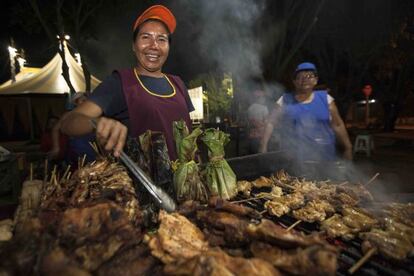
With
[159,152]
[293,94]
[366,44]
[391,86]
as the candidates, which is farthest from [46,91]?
[391,86]

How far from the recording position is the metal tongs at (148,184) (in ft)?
6.29

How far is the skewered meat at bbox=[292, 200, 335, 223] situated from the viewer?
102 inches

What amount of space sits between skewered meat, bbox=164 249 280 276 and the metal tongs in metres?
0.54

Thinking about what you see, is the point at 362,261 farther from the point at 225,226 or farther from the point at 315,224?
the point at 225,226

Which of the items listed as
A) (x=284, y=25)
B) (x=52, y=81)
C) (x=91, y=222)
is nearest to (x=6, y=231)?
(x=91, y=222)

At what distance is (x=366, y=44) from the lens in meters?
19.3

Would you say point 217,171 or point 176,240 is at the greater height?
point 217,171

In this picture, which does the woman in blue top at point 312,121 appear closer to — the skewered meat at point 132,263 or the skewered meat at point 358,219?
the skewered meat at point 358,219

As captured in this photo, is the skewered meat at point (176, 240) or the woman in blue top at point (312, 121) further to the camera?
the woman in blue top at point (312, 121)

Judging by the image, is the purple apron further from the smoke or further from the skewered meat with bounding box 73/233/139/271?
the smoke

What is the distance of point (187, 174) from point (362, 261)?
153 centimetres

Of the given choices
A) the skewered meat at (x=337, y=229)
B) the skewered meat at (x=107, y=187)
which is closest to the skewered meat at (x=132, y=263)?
the skewered meat at (x=107, y=187)

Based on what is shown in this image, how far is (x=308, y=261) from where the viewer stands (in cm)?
149

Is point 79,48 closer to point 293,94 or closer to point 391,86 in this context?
point 293,94
